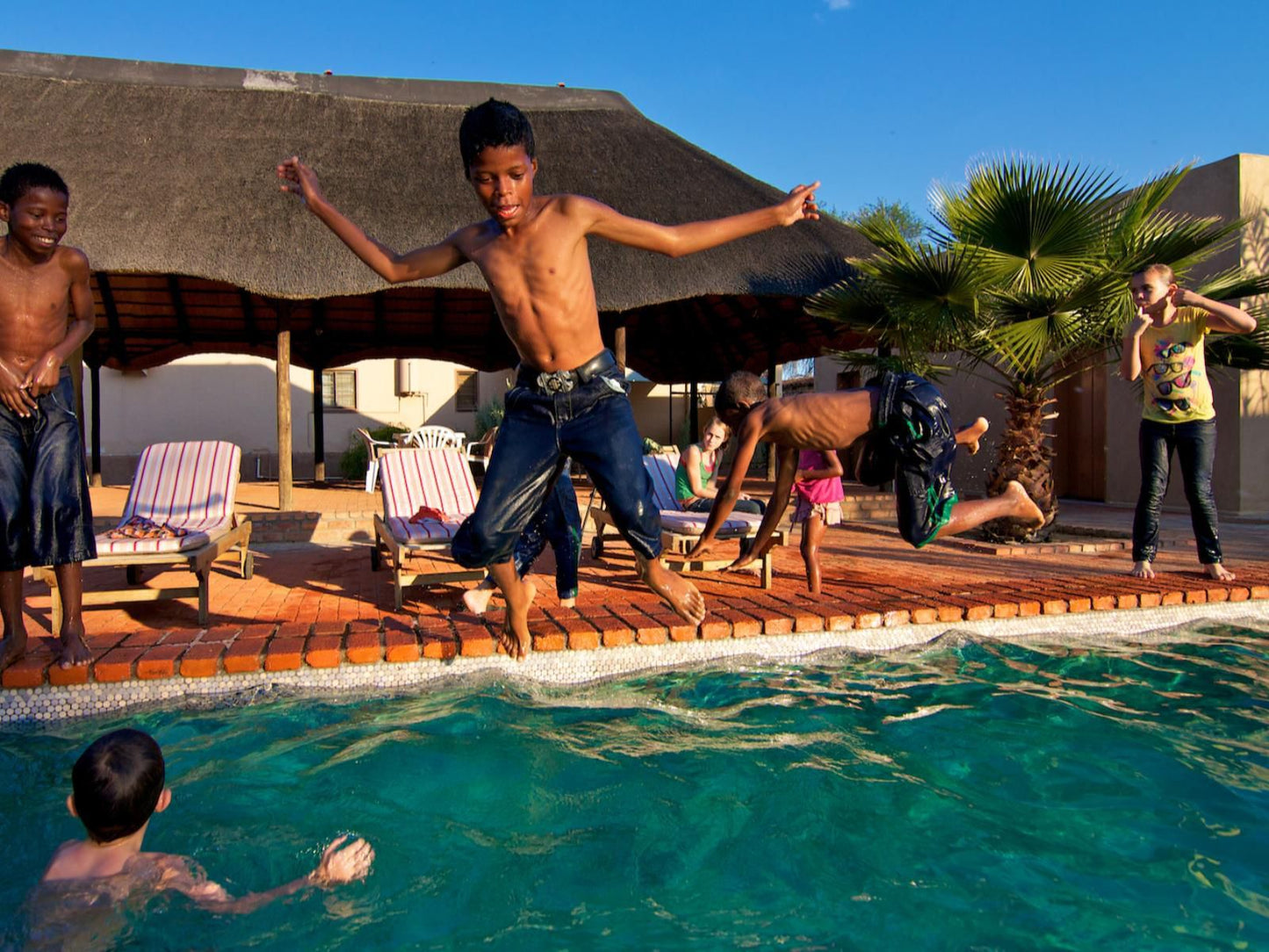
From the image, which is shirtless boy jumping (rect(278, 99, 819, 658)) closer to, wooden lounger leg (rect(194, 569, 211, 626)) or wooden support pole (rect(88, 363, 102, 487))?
wooden lounger leg (rect(194, 569, 211, 626))

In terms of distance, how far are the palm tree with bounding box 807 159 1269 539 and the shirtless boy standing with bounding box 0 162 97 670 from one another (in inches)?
255

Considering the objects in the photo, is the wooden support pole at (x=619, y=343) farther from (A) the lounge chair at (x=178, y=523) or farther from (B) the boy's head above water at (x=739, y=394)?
(B) the boy's head above water at (x=739, y=394)

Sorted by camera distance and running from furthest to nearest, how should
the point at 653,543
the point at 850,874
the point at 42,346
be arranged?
the point at 42,346
the point at 653,543
the point at 850,874

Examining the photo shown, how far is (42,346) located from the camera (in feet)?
12.9

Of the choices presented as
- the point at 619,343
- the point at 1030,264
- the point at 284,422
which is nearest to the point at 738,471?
the point at 1030,264

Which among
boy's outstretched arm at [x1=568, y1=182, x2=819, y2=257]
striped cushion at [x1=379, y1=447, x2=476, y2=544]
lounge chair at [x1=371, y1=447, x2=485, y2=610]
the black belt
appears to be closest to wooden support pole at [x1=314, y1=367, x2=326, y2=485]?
lounge chair at [x1=371, y1=447, x2=485, y2=610]

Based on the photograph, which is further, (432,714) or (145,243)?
(145,243)

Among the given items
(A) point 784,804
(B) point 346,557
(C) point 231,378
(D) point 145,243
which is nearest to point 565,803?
(A) point 784,804

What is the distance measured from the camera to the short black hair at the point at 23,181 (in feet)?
12.1

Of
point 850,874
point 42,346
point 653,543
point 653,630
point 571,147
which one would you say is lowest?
point 850,874

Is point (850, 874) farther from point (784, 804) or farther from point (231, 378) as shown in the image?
point (231, 378)

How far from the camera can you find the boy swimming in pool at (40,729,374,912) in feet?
7.34

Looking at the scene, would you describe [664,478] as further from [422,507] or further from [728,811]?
[728,811]

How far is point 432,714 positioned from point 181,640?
1354mm
